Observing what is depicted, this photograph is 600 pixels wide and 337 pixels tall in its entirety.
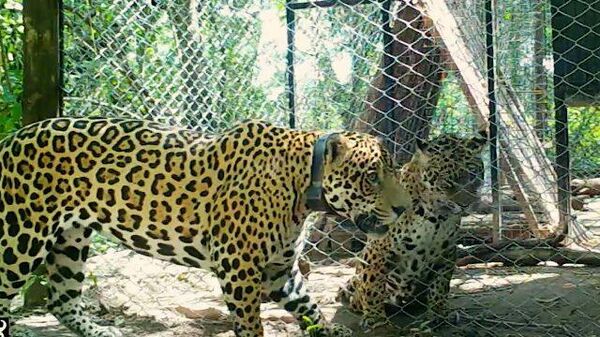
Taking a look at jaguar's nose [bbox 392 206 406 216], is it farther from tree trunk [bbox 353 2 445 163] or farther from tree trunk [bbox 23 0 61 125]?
tree trunk [bbox 23 0 61 125]

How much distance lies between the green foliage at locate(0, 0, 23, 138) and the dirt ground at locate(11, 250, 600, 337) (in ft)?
4.54

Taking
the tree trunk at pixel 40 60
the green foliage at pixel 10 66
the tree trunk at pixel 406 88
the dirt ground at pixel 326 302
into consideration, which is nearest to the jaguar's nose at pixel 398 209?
the dirt ground at pixel 326 302

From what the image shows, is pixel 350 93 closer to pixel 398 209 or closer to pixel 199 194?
pixel 398 209

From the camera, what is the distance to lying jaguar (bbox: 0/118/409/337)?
478cm

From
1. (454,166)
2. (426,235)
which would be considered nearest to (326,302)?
(426,235)

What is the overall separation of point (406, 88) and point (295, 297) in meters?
2.10

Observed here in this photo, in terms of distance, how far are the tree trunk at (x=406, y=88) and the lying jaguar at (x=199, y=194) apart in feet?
5.44

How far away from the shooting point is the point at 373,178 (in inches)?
192

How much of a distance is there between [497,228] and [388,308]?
1389mm

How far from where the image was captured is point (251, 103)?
7.12 meters

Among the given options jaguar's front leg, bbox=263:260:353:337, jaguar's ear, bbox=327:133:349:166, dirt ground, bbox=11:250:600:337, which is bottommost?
dirt ground, bbox=11:250:600:337

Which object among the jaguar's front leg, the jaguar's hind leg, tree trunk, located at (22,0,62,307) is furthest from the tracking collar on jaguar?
tree trunk, located at (22,0,62,307)

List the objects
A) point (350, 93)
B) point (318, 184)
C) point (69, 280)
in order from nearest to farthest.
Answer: point (318, 184)
point (69, 280)
point (350, 93)

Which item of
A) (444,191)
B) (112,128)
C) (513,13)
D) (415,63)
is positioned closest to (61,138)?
(112,128)
